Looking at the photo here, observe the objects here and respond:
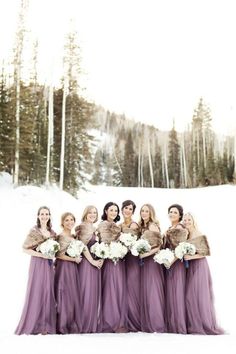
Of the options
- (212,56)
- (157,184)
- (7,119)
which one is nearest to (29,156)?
(7,119)

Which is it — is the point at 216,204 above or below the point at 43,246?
above

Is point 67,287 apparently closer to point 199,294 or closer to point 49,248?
point 49,248

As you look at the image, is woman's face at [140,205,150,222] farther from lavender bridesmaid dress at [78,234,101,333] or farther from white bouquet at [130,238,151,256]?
lavender bridesmaid dress at [78,234,101,333]

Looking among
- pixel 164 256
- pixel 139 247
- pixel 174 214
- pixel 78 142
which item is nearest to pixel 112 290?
pixel 139 247

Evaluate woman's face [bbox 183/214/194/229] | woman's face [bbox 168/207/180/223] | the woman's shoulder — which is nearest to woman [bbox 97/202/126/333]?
the woman's shoulder

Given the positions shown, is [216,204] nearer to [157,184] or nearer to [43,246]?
[157,184]

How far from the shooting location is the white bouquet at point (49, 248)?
19.5 feet

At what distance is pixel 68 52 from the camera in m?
9.81

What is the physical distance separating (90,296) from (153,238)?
0.88m

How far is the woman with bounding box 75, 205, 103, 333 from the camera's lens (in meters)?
6.07

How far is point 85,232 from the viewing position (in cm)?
626

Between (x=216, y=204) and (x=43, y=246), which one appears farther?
(x=216, y=204)
